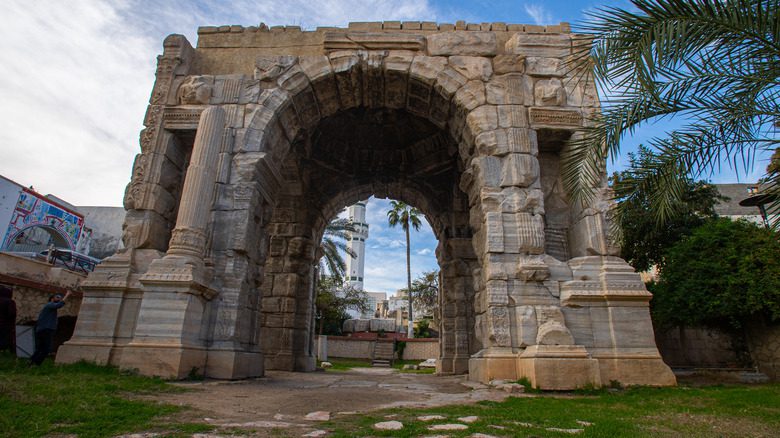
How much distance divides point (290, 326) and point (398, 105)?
22.3ft

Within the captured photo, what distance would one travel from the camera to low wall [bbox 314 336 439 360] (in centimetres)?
2356

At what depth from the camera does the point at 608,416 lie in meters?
4.16

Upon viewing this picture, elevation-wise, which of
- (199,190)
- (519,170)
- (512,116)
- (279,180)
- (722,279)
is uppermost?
(512,116)

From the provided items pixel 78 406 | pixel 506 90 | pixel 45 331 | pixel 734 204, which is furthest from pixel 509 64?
pixel 734 204

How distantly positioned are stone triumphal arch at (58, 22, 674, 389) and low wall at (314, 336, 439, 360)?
1553 centimetres

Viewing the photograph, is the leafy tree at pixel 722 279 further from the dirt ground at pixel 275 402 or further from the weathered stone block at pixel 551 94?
the dirt ground at pixel 275 402

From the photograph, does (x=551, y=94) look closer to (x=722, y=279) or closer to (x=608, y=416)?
(x=608, y=416)

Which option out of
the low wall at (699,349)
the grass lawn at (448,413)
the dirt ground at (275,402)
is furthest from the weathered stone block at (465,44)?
the low wall at (699,349)

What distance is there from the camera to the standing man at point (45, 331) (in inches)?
247

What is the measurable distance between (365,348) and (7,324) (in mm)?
18351

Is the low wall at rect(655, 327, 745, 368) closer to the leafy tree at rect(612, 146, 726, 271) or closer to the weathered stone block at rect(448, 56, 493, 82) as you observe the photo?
the leafy tree at rect(612, 146, 726, 271)

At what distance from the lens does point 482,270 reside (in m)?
8.05

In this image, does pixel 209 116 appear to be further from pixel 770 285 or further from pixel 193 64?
pixel 770 285

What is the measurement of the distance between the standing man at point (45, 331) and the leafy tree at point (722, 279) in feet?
46.1
